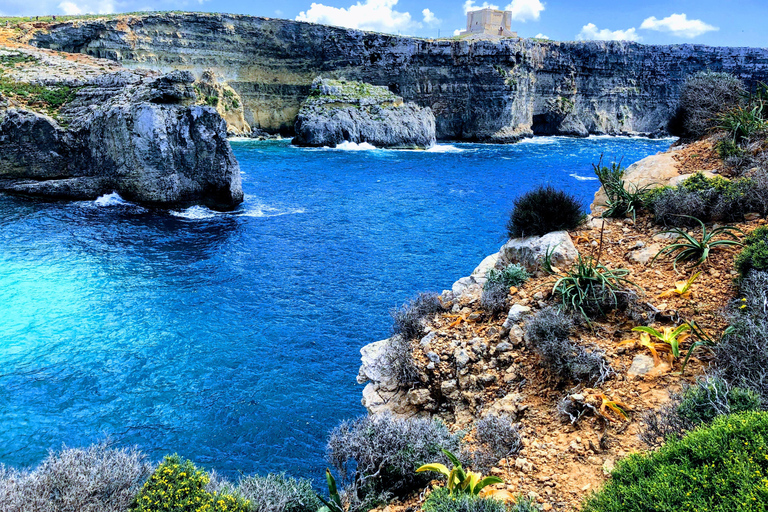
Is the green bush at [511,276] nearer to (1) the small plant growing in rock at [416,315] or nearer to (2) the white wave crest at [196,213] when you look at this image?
(1) the small plant growing in rock at [416,315]

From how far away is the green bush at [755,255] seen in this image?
243 inches

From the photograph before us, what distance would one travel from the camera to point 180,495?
5.28 m

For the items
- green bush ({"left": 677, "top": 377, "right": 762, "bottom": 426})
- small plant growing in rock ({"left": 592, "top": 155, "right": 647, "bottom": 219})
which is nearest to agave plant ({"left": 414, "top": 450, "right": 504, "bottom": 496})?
green bush ({"left": 677, "top": 377, "right": 762, "bottom": 426})

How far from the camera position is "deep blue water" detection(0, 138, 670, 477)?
9391 mm

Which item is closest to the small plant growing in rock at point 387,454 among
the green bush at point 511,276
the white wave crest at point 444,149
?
the green bush at point 511,276

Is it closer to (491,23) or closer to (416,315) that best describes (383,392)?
(416,315)

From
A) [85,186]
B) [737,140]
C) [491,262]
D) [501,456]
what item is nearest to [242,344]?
[491,262]

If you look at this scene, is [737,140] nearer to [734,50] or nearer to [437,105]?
[437,105]

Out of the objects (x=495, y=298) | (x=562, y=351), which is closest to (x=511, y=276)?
(x=495, y=298)

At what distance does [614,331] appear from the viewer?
703cm

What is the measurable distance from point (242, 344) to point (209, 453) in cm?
401

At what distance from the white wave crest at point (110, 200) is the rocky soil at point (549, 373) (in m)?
20.8

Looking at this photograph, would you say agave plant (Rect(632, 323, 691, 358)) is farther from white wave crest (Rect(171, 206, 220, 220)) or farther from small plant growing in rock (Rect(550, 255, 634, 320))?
white wave crest (Rect(171, 206, 220, 220))

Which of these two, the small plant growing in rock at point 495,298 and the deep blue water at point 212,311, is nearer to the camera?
the small plant growing in rock at point 495,298
